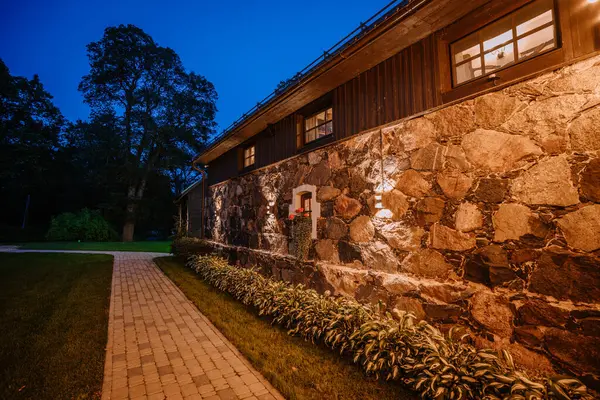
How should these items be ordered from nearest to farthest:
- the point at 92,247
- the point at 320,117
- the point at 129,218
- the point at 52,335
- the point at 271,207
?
the point at 52,335 < the point at 320,117 < the point at 271,207 < the point at 92,247 < the point at 129,218

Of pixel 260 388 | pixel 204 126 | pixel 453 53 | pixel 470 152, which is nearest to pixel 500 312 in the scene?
pixel 470 152

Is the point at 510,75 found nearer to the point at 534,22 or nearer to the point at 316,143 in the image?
the point at 534,22

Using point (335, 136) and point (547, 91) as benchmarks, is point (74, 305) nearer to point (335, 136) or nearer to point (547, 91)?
point (335, 136)

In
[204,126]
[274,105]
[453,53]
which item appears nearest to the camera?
[453,53]

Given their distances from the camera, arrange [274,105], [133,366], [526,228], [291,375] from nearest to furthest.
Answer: [526,228] → [291,375] → [133,366] → [274,105]

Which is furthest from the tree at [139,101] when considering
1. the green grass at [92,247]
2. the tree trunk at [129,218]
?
the green grass at [92,247]

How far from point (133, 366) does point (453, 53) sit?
19.5ft

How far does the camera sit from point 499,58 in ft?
11.9

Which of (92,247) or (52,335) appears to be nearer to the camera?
(52,335)

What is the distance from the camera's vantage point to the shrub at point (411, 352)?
2.47m

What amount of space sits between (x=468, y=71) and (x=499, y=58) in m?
0.38

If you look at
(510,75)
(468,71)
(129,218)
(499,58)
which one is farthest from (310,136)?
(129,218)

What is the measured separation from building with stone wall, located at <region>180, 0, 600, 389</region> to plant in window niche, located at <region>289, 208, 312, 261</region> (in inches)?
7.5

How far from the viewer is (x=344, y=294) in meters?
5.04
